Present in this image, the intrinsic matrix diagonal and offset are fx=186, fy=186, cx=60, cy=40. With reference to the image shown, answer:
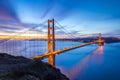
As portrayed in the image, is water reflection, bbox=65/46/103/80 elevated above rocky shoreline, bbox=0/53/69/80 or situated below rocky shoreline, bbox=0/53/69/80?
below

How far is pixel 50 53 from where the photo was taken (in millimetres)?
23406

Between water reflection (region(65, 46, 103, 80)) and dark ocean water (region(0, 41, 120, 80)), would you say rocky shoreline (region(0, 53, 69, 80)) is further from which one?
water reflection (region(65, 46, 103, 80))

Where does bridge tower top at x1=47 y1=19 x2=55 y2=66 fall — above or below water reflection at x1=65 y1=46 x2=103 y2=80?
above

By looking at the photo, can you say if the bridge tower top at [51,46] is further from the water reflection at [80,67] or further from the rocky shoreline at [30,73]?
the rocky shoreline at [30,73]

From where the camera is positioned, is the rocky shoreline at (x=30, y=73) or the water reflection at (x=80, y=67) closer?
the rocky shoreline at (x=30, y=73)

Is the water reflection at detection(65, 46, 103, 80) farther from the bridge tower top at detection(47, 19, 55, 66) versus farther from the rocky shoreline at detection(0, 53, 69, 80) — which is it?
the rocky shoreline at detection(0, 53, 69, 80)

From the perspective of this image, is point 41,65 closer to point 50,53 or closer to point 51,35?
point 50,53

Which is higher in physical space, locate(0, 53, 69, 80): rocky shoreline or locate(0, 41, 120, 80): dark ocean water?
locate(0, 53, 69, 80): rocky shoreline

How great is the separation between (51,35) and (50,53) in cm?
425

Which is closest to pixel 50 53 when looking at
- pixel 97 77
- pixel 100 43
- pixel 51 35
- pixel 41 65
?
pixel 51 35

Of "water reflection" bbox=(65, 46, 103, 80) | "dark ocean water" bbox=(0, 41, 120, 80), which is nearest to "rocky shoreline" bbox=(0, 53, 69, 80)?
"dark ocean water" bbox=(0, 41, 120, 80)

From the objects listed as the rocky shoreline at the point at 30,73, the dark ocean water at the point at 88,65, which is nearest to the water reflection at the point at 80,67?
the dark ocean water at the point at 88,65

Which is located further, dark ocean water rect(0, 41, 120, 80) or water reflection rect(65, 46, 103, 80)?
water reflection rect(65, 46, 103, 80)

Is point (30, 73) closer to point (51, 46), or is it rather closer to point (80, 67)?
point (51, 46)
